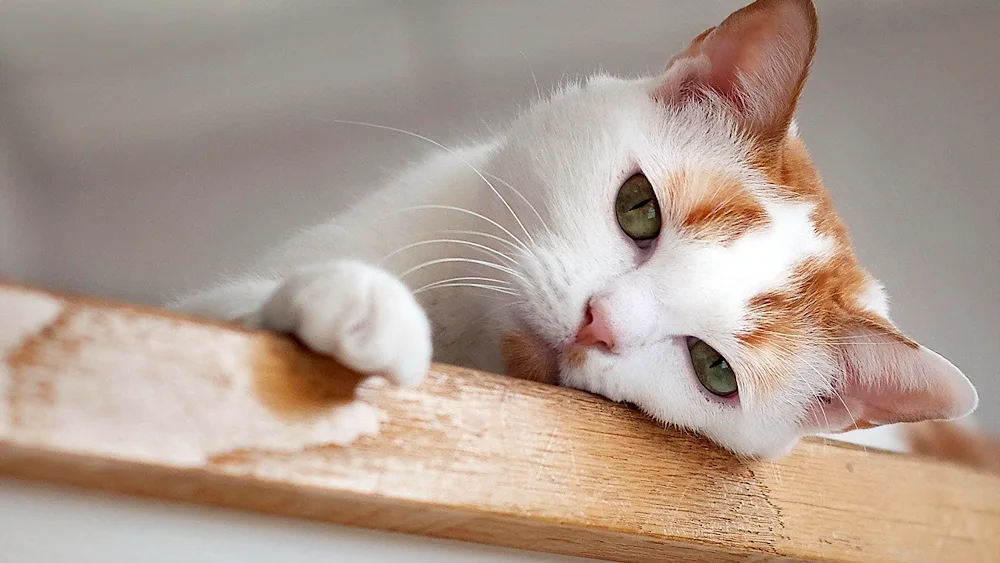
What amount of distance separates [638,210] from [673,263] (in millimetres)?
78

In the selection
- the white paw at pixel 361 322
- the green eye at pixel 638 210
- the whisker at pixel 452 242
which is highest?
the green eye at pixel 638 210

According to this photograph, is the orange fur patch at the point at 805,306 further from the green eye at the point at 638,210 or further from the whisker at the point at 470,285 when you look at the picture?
the whisker at the point at 470,285

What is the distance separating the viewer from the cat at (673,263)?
0.80 metres

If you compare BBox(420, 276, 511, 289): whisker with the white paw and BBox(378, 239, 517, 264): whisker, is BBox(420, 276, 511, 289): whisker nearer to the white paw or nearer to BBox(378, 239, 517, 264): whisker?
BBox(378, 239, 517, 264): whisker

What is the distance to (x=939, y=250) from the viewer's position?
5.71 ft

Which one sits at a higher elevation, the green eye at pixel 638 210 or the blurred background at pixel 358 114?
the blurred background at pixel 358 114

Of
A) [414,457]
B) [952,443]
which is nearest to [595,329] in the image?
[414,457]

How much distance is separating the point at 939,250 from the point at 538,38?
1.01 m

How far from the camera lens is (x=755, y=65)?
93 centimetres

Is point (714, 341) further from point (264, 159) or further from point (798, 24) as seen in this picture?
point (264, 159)

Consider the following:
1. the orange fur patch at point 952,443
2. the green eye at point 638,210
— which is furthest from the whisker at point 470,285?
the orange fur patch at point 952,443

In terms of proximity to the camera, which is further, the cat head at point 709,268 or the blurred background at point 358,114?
the blurred background at point 358,114

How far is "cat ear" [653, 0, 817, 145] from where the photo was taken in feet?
2.89

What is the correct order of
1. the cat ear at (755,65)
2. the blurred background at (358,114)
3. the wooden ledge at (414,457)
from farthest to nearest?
the blurred background at (358,114)
the cat ear at (755,65)
the wooden ledge at (414,457)
